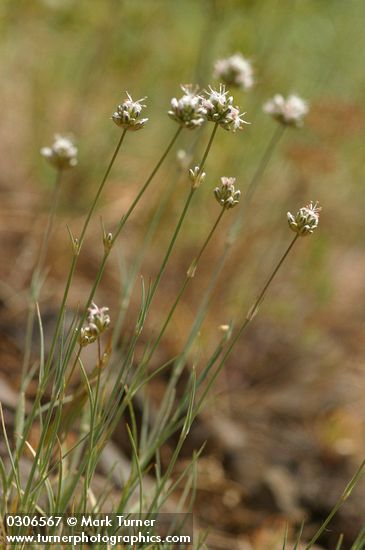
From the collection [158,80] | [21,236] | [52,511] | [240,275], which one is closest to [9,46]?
[158,80]

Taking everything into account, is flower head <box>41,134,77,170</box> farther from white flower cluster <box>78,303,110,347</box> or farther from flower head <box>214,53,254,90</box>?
white flower cluster <box>78,303,110,347</box>

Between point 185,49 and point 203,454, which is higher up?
point 185,49

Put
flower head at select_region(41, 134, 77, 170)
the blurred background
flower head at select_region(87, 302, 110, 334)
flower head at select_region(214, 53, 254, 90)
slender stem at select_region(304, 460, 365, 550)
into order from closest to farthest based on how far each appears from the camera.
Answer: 1. slender stem at select_region(304, 460, 365, 550)
2. flower head at select_region(87, 302, 110, 334)
3. flower head at select_region(41, 134, 77, 170)
4. flower head at select_region(214, 53, 254, 90)
5. the blurred background

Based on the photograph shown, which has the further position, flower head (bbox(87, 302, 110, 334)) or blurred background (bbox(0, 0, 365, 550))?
blurred background (bbox(0, 0, 365, 550))

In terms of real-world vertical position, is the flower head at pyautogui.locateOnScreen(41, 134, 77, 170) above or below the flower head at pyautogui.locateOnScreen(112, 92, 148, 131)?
above

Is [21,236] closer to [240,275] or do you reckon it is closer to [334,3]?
[240,275]

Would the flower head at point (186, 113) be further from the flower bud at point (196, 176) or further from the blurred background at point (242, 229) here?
the blurred background at point (242, 229)

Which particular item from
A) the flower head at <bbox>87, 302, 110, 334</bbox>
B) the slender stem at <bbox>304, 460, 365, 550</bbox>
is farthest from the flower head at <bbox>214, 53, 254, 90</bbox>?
the slender stem at <bbox>304, 460, 365, 550</bbox>

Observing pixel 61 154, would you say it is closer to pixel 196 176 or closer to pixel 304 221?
pixel 196 176

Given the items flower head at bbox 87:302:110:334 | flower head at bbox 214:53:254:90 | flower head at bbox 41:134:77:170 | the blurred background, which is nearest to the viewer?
flower head at bbox 87:302:110:334
